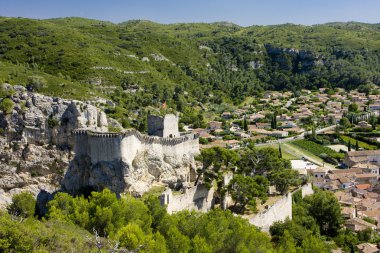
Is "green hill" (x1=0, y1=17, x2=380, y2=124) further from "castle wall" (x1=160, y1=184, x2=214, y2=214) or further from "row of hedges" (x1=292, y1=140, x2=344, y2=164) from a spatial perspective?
"castle wall" (x1=160, y1=184, x2=214, y2=214)

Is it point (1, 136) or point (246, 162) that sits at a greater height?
point (1, 136)

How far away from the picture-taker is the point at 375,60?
571 ft

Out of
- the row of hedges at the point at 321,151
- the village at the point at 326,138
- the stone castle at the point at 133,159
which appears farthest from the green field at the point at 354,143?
the stone castle at the point at 133,159

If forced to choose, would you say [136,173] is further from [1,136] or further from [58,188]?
[1,136]

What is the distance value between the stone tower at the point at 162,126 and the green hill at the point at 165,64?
106ft

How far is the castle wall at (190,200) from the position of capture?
3397cm

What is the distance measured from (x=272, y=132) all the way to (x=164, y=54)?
68.3 m

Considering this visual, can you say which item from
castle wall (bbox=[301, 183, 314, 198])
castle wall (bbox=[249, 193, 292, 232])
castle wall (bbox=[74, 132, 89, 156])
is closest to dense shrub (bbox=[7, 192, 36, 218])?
castle wall (bbox=[74, 132, 89, 156])

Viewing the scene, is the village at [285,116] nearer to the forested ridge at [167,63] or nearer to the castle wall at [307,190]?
the forested ridge at [167,63]

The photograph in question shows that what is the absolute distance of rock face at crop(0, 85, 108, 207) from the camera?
4231cm

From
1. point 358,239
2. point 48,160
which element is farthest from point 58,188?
point 358,239

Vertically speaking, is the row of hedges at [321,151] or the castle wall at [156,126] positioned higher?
the castle wall at [156,126]

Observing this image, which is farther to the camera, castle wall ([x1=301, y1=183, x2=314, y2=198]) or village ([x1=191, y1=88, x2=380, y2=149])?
village ([x1=191, y1=88, x2=380, y2=149])

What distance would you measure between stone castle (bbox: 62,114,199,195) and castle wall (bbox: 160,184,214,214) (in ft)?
6.35
